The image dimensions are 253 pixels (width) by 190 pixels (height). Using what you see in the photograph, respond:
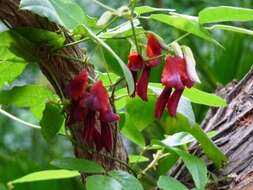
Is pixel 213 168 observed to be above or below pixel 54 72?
below

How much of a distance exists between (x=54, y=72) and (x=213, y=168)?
223 millimetres

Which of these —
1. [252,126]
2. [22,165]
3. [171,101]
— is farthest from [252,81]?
[22,165]

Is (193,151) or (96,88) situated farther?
(193,151)

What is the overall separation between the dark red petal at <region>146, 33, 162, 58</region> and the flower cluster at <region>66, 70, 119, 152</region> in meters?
0.05

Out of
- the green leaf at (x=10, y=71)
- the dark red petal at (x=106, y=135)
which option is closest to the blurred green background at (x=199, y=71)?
the green leaf at (x=10, y=71)

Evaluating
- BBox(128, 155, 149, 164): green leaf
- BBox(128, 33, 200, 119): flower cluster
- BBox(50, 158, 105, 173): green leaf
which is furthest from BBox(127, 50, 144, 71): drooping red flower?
BBox(128, 155, 149, 164): green leaf

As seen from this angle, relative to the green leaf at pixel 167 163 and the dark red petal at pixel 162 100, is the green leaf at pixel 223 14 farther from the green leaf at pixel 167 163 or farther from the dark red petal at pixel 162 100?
the green leaf at pixel 167 163

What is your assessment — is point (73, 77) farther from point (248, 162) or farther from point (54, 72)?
point (248, 162)

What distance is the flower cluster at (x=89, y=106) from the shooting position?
0.54 m

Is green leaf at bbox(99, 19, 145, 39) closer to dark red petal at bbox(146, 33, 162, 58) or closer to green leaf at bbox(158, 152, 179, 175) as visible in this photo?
dark red petal at bbox(146, 33, 162, 58)

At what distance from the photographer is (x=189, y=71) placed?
0.54 meters

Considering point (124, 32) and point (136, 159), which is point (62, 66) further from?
point (136, 159)

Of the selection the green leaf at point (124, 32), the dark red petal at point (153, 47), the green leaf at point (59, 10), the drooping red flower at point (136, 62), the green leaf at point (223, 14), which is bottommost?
the drooping red flower at point (136, 62)

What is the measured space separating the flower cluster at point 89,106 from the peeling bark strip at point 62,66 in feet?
0.11
